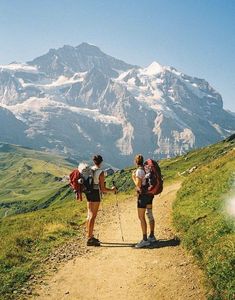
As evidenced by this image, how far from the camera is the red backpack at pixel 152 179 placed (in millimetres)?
21375

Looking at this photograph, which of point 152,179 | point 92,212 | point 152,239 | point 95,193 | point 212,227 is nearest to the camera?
point 212,227

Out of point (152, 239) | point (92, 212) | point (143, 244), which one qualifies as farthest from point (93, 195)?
point (152, 239)

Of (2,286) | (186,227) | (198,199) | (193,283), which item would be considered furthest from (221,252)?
(198,199)

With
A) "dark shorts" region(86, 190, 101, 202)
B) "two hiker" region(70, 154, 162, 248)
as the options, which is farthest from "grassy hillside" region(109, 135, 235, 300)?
"dark shorts" region(86, 190, 101, 202)

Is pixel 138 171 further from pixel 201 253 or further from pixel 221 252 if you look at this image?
pixel 221 252

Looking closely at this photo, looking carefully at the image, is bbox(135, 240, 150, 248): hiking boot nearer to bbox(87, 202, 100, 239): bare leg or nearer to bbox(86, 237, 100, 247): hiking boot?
bbox(86, 237, 100, 247): hiking boot

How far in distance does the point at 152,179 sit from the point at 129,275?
5.44m

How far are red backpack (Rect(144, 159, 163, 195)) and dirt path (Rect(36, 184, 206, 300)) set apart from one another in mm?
2707

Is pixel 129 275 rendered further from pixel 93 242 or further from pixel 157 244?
pixel 93 242

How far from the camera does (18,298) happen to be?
15.8m

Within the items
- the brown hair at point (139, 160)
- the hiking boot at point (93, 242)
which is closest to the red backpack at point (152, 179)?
the brown hair at point (139, 160)

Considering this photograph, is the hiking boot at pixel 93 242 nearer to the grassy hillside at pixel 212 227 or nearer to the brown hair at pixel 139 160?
the grassy hillside at pixel 212 227

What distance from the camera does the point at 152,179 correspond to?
2147cm

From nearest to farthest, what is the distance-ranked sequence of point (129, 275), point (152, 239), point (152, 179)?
1. point (129, 275)
2. point (152, 179)
3. point (152, 239)
